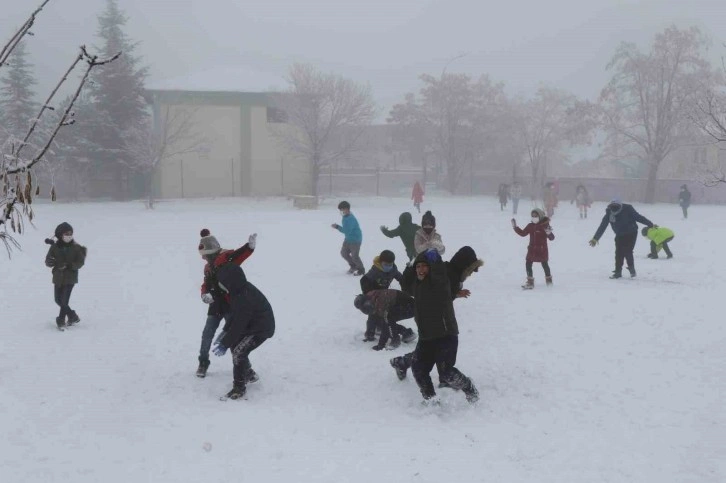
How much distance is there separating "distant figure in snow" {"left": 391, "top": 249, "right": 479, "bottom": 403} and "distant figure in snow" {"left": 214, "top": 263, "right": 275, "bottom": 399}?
1563mm

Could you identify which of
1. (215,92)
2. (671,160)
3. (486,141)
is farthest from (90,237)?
(671,160)

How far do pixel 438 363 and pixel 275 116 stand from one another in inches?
1537

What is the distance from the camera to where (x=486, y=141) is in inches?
1923

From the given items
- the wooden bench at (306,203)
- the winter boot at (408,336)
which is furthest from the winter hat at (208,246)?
the wooden bench at (306,203)

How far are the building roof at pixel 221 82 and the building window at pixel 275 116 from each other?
4.39ft

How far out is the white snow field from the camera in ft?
18.1

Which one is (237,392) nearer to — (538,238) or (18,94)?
(538,238)

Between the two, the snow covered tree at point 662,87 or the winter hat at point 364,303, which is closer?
the winter hat at point 364,303

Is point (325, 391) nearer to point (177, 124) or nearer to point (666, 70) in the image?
point (177, 124)

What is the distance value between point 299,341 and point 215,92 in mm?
35825

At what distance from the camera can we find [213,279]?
7086 mm

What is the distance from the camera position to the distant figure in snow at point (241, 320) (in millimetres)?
6730

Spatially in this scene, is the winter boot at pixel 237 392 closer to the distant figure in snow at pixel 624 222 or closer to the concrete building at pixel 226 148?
the distant figure in snow at pixel 624 222

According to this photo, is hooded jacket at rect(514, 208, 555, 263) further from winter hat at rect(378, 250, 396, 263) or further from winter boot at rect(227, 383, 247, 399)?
winter boot at rect(227, 383, 247, 399)
